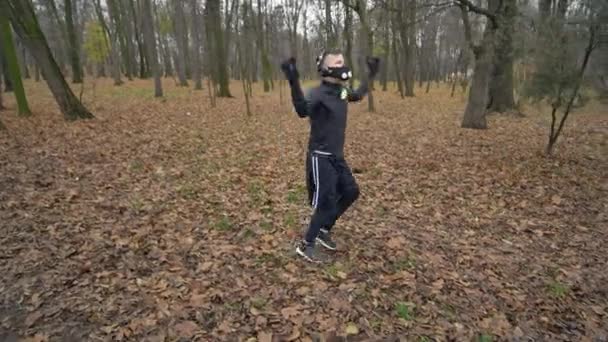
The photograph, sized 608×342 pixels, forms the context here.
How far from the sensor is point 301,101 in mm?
3502

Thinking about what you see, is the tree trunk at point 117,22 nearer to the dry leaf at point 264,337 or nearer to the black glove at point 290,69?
the black glove at point 290,69

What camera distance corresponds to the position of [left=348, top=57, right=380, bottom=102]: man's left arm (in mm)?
3889

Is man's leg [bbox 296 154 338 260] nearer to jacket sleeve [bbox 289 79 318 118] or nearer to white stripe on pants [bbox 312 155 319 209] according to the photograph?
white stripe on pants [bbox 312 155 319 209]

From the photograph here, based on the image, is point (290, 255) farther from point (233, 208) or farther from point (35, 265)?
point (35, 265)

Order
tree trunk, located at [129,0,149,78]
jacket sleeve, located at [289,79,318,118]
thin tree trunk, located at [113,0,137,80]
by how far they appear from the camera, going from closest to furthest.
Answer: jacket sleeve, located at [289,79,318,118]
thin tree trunk, located at [113,0,137,80]
tree trunk, located at [129,0,149,78]

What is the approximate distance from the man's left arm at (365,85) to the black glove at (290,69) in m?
0.73

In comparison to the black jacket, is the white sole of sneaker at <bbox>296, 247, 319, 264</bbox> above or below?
below

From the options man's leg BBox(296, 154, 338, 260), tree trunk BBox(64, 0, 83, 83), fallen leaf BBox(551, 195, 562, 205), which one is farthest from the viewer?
tree trunk BBox(64, 0, 83, 83)

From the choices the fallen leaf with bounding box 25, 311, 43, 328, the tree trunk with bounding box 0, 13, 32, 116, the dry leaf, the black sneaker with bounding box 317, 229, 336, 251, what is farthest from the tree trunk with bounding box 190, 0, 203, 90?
the dry leaf

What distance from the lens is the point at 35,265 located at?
398 centimetres

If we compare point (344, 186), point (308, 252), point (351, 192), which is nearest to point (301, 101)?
point (344, 186)

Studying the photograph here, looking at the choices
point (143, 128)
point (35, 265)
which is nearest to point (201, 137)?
point (143, 128)

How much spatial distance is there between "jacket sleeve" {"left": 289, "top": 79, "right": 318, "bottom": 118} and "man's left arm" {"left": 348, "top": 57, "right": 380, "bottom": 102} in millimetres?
461

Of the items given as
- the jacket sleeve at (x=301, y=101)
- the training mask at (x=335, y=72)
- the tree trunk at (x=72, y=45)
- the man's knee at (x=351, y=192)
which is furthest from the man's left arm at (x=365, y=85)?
the tree trunk at (x=72, y=45)
